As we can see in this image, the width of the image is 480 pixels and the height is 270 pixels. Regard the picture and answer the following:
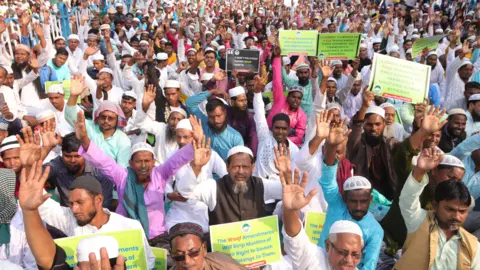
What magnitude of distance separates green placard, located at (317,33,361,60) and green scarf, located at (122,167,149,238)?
4457mm

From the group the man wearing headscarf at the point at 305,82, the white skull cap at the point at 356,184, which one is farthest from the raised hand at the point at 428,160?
the man wearing headscarf at the point at 305,82

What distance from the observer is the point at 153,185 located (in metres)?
3.62

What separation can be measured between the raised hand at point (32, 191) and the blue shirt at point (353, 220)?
2022 mm

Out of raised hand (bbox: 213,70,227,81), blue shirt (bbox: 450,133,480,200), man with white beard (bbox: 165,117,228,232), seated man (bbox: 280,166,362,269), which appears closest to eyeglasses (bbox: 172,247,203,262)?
seated man (bbox: 280,166,362,269)

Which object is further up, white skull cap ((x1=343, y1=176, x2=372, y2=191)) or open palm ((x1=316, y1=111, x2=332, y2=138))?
open palm ((x1=316, y1=111, x2=332, y2=138))

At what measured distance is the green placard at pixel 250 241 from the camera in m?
3.04

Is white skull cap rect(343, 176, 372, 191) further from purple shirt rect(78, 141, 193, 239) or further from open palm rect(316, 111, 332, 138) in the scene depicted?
purple shirt rect(78, 141, 193, 239)

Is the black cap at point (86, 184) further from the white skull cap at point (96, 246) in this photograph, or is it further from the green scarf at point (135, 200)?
the green scarf at point (135, 200)

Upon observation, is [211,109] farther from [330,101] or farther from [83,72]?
[83,72]

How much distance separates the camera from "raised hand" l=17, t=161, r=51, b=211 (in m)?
2.51

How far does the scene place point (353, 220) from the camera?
3139 mm

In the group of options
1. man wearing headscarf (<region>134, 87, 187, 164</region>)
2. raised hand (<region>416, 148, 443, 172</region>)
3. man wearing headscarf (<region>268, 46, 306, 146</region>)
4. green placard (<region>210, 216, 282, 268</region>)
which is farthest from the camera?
man wearing headscarf (<region>268, 46, 306, 146</region>)

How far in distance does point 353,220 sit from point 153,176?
1.69 meters

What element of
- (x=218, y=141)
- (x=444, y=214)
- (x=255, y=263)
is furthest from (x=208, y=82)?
(x=444, y=214)
